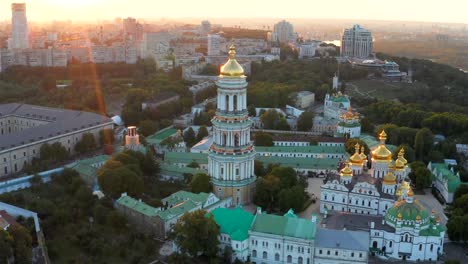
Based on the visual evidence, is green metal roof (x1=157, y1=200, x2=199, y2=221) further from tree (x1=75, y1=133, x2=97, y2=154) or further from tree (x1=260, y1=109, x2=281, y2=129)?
tree (x1=260, y1=109, x2=281, y2=129)

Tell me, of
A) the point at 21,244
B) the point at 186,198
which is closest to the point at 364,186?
the point at 186,198

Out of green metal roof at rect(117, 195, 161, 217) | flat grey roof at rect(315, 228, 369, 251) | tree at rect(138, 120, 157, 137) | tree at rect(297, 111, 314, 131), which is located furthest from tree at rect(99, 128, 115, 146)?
flat grey roof at rect(315, 228, 369, 251)

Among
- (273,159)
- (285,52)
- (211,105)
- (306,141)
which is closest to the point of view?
(273,159)

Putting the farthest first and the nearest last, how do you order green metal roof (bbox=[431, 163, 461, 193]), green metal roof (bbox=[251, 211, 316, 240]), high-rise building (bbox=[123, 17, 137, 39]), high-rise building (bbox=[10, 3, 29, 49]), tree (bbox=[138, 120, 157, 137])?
high-rise building (bbox=[123, 17, 137, 39])
high-rise building (bbox=[10, 3, 29, 49])
tree (bbox=[138, 120, 157, 137])
green metal roof (bbox=[431, 163, 461, 193])
green metal roof (bbox=[251, 211, 316, 240])

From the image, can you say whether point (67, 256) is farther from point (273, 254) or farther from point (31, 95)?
point (31, 95)

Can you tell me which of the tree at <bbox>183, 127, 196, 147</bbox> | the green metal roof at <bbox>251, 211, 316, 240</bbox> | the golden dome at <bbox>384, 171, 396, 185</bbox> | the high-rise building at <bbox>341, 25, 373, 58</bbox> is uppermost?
the high-rise building at <bbox>341, 25, 373, 58</bbox>

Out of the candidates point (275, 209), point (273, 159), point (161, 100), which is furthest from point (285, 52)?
point (275, 209)

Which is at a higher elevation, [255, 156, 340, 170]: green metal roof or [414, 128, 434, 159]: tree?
[414, 128, 434, 159]: tree
